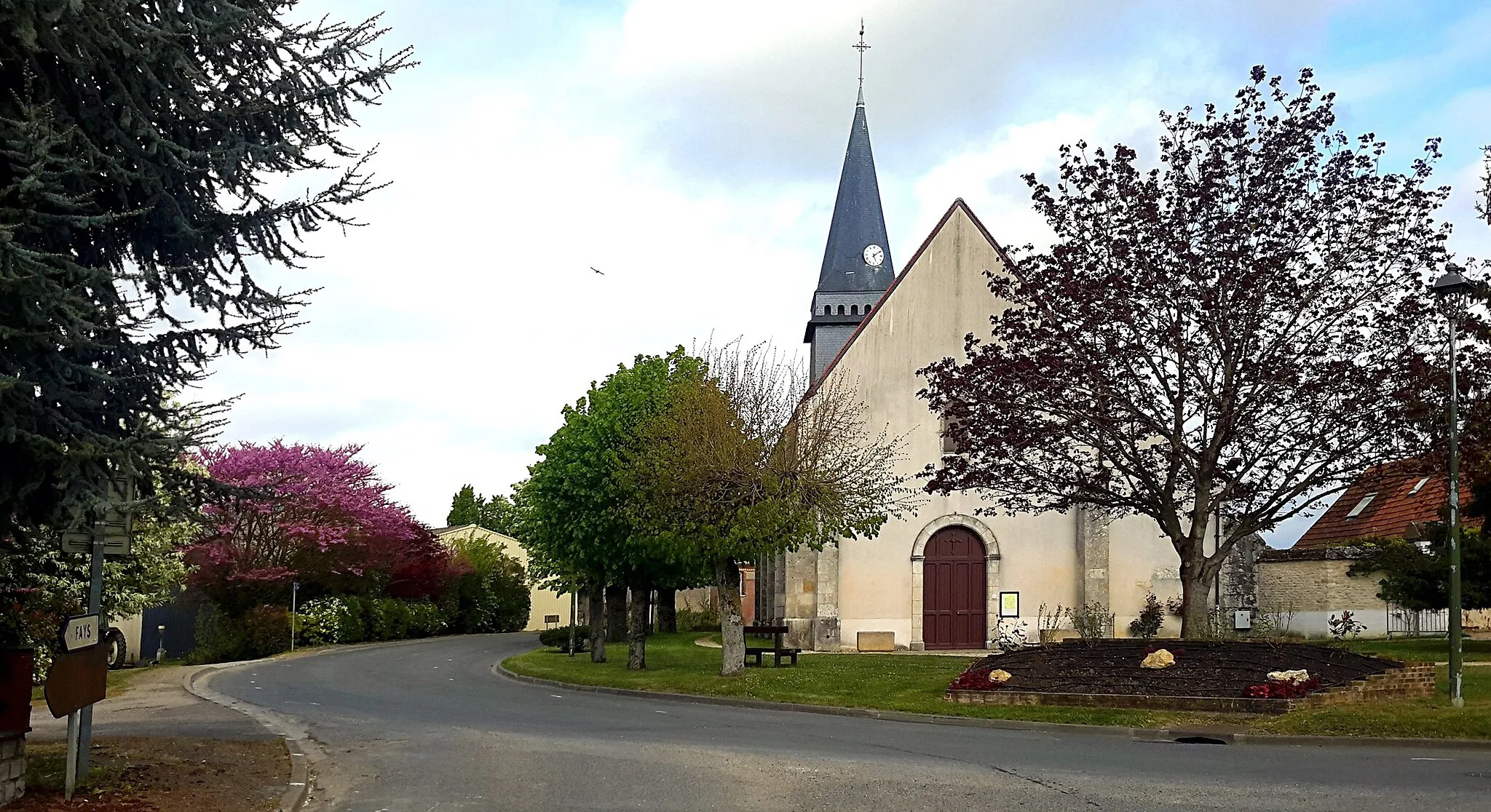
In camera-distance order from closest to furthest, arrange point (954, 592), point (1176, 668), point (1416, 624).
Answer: point (1176, 668) < point (1416, 624) < point (954, 592)

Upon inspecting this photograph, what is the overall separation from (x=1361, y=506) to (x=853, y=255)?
22.2m

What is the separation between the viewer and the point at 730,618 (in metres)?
23.7

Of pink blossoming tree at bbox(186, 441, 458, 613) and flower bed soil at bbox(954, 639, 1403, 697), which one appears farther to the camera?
pink blossoming tree at bbox(186, 441, 458, 613)

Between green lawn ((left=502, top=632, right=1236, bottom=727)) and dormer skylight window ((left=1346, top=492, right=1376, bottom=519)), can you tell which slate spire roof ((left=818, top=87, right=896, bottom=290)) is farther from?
green lawn ((left=502, top=632, right=1236, bottom=727))

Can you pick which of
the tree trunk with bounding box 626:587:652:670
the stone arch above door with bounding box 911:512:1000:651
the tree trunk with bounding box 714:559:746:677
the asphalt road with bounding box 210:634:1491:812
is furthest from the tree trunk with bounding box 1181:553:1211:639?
the tree trunk with bounding box 626:587:652:670

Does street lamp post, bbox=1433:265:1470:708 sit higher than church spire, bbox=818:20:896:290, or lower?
lower

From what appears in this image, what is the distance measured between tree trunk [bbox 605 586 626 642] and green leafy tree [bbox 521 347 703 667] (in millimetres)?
2794

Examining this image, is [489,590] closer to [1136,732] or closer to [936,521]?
[936,521]

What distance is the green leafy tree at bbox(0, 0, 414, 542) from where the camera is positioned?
832cm

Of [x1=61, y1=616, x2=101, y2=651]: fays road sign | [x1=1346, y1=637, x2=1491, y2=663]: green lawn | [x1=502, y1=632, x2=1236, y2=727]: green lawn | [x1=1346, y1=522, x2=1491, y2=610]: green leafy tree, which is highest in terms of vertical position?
[x1=1346, y1=522, x2=1491, y2=610]: green leafy tree

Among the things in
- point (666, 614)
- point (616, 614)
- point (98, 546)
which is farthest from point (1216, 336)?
point (666, 614)

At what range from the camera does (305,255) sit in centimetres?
1073

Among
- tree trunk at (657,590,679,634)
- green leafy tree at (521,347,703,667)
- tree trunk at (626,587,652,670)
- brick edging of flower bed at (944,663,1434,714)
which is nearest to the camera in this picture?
brick edging of flower bed at (944,663,1434,714)

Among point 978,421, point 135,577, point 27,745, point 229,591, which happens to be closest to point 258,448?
point 229,591
